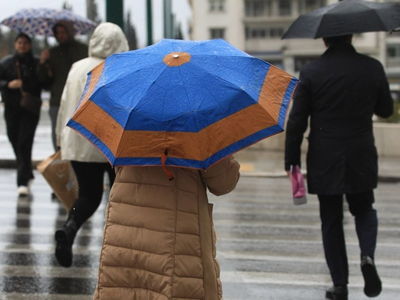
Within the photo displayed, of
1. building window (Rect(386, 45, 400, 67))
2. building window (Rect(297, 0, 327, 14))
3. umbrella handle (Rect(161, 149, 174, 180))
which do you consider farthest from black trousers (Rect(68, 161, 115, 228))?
building window (Rect(297, 0, 327, 14))

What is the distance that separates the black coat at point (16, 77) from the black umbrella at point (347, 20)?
498 cm

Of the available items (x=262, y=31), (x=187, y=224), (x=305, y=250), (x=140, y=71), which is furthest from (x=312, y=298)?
(x=262, y=31)

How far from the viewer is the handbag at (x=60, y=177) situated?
275 inches

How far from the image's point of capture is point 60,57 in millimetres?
9406

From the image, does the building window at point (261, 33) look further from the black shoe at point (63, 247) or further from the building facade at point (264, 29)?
the black shoe at point (63, 247)

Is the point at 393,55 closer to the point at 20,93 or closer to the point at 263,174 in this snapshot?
the point at 263,174

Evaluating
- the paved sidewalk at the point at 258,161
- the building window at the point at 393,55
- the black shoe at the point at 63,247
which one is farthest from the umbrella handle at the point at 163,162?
the building window at the point at 393,55

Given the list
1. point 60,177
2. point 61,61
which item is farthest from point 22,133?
point 60,177

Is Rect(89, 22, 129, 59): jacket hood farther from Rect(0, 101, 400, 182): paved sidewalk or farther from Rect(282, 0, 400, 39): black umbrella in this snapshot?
Rect(0, 101, 400, 182): paved sidewalk

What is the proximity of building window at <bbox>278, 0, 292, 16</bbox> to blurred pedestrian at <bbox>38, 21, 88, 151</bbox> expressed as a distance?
68.4 meters

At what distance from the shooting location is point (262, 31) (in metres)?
76.1

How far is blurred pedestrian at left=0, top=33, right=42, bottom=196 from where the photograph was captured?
9.98 metres

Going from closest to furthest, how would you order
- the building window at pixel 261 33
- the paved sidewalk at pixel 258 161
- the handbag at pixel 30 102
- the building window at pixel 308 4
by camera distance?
the handbag at pixel 30 102 → the paved sidewalk at pixel 258 161 → the building window at pixel 308 4 → the building window at pixel 261 33

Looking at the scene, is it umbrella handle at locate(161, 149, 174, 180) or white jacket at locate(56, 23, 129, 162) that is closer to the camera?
umbrella handle at locate(161, 149, 174, 180)
